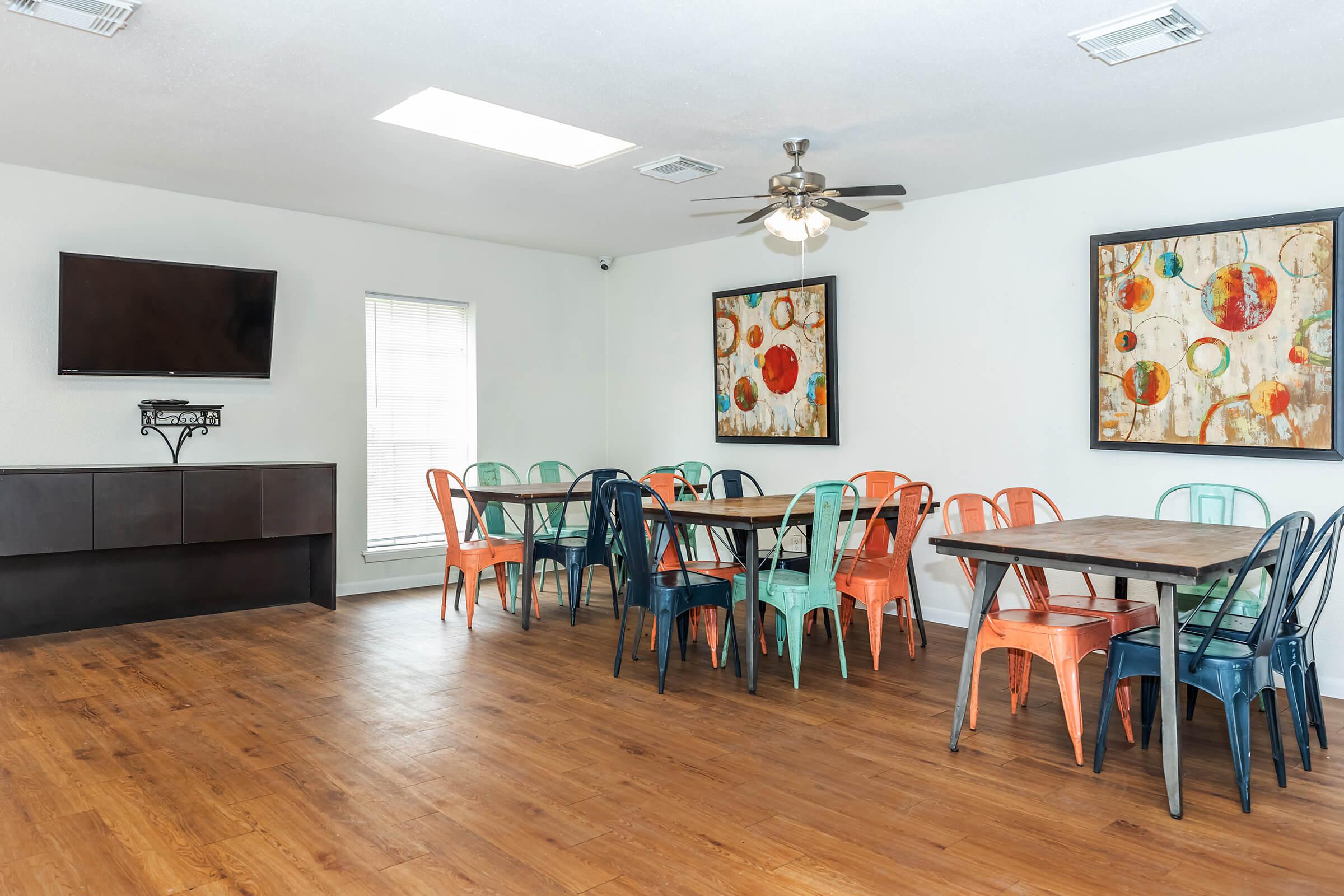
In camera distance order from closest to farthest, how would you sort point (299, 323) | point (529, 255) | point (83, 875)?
point (83, 875)
point (299, 323)
point (529, 255)

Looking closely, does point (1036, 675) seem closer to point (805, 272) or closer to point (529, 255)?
point (805, 272)

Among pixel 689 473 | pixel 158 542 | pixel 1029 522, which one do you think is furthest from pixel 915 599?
pixel 158 542

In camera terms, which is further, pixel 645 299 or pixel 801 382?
pixel 645 299

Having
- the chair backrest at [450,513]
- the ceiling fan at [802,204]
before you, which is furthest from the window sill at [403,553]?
the ceiling fan at [802,204]

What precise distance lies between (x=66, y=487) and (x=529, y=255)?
147 inches

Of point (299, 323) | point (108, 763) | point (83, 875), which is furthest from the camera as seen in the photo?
point (299, 323)

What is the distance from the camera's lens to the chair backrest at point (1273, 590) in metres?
2.71

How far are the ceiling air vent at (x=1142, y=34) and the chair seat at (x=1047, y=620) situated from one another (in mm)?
2105

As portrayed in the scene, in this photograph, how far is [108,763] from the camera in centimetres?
322

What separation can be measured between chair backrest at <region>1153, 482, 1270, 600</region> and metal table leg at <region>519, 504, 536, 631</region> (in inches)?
131

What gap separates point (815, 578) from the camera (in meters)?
4.18

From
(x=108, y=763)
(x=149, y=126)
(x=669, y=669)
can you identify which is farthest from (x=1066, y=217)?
(x=108, y=763)

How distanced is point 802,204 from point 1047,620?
2.14m

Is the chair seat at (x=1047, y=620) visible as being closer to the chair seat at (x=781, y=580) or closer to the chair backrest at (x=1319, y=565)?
the chair backrest at (x=1319, y=565)
